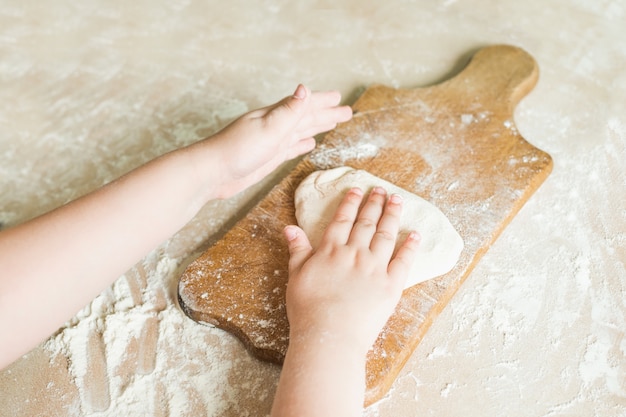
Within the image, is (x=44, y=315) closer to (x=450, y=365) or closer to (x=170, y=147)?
(x=170, y=147)

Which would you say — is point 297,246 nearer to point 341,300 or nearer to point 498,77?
point 341,300

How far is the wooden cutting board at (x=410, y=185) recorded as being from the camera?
99 centimetres

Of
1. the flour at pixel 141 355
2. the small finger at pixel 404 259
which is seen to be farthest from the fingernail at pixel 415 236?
the flour at pixel 141 355

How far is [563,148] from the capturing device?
1.33m

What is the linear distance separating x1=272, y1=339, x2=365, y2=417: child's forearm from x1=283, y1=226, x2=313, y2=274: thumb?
0.52 ft

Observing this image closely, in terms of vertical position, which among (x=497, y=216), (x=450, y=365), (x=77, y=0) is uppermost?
(x=77, y=0)

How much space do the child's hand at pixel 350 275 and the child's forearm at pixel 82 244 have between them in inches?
9.0

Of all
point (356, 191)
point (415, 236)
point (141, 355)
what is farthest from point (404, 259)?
point (141, 355)

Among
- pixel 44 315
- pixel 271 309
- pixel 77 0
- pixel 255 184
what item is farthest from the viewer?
pixel 77 0

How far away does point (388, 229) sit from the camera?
1.03 m

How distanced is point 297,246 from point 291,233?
26mm

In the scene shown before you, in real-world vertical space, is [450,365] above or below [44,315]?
below

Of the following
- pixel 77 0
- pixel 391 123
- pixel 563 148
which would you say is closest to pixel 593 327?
pixel 563 148

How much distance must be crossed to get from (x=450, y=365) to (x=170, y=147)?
0.78 meters
